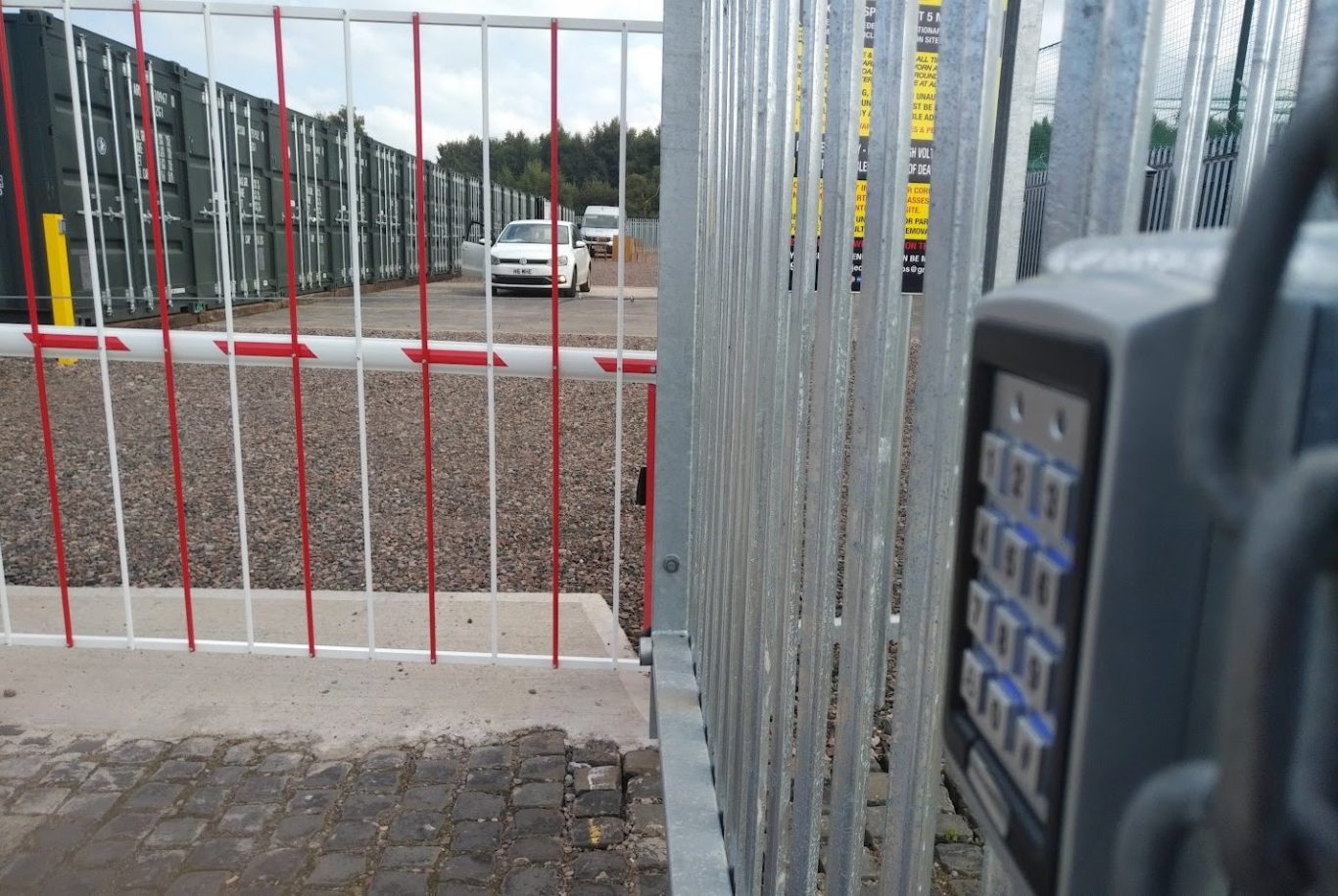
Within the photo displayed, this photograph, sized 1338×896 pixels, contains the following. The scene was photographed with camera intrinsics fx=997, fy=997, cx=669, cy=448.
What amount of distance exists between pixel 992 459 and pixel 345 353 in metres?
3.01

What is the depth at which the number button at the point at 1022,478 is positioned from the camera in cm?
47

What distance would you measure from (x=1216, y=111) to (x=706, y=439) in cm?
185

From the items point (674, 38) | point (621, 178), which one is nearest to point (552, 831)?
point (621, 178)

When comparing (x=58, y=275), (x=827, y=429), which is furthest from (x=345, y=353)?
(x=58, y=275)

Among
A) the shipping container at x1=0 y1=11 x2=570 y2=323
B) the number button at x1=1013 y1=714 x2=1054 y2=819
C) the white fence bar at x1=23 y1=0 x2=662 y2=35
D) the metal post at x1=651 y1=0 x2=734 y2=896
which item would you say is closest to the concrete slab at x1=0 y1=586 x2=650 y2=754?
the metal post at x1=651 y1=0 x2=734 y2=896

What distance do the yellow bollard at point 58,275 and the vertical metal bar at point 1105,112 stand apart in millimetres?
4164

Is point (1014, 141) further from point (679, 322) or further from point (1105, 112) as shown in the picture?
point (679, 322)

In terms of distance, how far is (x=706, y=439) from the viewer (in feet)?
8.99

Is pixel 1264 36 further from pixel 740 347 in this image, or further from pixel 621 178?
pixel 621 178

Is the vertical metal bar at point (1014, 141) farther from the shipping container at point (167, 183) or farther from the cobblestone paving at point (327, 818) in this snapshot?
the shipping container at point (167, 183)

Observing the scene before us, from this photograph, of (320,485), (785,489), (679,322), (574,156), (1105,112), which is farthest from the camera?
(320,485)

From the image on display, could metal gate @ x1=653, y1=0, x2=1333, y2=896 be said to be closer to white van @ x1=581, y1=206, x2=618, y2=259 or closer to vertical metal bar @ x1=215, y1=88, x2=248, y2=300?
vertical metal bar @ x1=215, y1=88, x2=248, y2=300

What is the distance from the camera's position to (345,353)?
10.7ft

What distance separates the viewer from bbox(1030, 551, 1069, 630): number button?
0.45 metres
